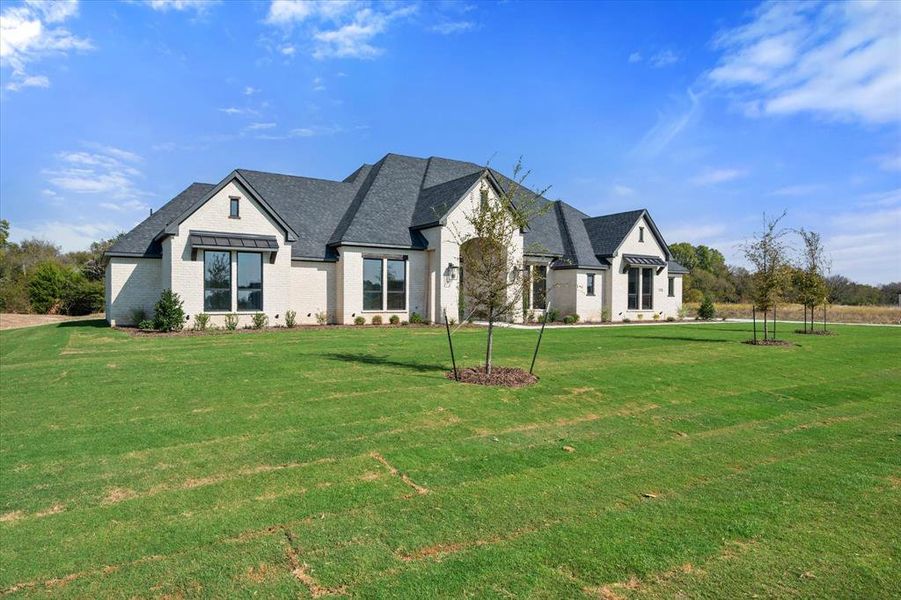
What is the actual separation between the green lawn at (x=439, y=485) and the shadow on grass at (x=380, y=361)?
737 millimetres

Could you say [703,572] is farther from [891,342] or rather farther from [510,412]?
[891,342]

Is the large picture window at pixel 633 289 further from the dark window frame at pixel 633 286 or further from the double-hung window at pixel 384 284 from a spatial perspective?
the double-hung window at pixel 384 284

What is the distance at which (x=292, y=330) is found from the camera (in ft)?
75.4

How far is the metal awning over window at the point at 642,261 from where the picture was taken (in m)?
33.8

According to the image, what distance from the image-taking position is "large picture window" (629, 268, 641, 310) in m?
34.9

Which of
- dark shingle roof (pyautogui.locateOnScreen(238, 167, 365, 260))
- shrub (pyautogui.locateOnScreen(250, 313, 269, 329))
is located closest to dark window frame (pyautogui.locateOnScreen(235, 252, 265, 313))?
shrub (pyautogui.locateOnScreen(250, 313, 269, 329))

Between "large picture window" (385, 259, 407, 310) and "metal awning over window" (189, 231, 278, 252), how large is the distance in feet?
19.4

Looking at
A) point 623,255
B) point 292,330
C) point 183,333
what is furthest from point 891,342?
point 183,333

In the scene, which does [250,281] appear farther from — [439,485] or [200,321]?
[439,485]

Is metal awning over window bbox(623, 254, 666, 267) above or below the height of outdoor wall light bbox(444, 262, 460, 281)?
above

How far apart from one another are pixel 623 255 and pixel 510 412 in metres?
27.2

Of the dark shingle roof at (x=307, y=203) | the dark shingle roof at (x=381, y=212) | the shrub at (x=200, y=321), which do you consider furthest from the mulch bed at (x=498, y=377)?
the dark shingle roof at (x=307, y=203)

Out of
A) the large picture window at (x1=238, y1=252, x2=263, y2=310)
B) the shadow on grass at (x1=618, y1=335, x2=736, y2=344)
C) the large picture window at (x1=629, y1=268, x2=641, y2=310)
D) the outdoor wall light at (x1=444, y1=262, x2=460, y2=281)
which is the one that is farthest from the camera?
the large picture window at (x1=629, y1=268, x2=641, y2=310)

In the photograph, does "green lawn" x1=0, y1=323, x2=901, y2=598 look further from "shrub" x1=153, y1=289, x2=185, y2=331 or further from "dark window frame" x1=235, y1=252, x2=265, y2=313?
"dark window frame" x1=235, y1=252, x2=265, y2=313
